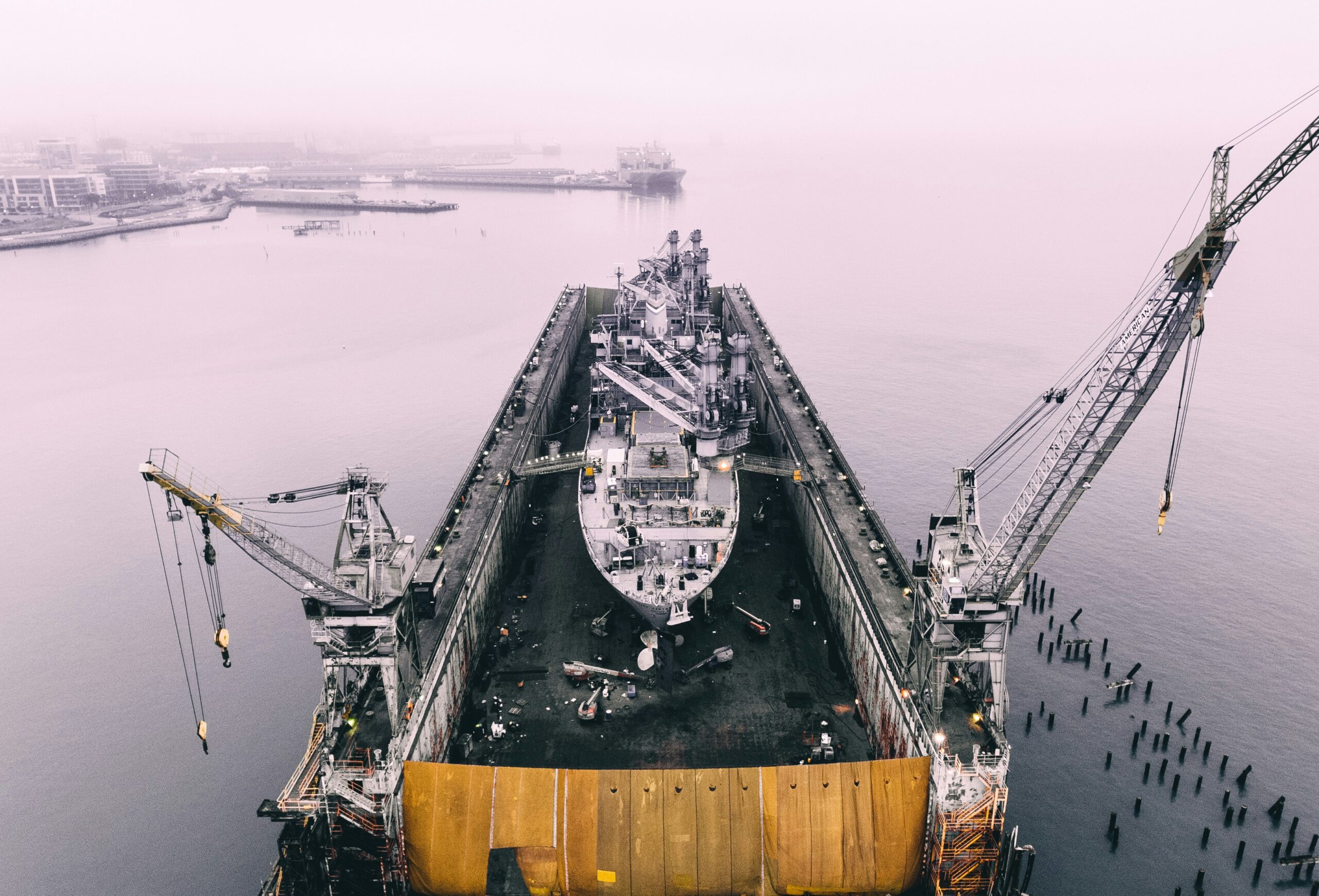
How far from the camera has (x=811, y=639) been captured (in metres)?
50.5

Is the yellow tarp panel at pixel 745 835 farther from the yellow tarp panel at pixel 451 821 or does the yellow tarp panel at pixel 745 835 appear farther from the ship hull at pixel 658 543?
the ship hull at pixel 658 543

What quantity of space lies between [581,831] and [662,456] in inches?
1040

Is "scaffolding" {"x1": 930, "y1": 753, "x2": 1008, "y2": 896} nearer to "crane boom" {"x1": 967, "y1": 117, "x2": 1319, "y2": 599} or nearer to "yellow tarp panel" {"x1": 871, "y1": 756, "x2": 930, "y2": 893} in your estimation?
"yellow tarp panel" {"x1": 871, "y1": 756, "x2": 930, "y2": 893}

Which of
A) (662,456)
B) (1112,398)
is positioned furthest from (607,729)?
(1112,398)

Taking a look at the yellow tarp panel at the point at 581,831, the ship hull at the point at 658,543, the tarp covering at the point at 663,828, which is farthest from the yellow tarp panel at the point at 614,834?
the ship hull at the point at 658,543

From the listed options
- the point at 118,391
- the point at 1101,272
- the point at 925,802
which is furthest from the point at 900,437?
the point at 1101,272

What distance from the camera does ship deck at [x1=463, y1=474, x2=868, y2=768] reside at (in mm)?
41031

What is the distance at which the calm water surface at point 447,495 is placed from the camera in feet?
136

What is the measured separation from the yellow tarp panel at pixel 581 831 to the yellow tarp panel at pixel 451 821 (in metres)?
3.22

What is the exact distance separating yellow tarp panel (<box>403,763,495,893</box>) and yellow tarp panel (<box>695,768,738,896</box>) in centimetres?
872

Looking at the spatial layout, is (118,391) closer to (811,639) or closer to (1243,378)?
(811,639)

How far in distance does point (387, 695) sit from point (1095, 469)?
105 ft

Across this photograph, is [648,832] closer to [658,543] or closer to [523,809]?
[523,809]

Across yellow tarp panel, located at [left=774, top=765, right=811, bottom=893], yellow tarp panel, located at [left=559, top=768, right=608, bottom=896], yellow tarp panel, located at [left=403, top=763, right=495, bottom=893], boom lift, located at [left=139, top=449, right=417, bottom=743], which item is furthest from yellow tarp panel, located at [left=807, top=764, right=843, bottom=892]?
boom lift, located at [left=139, top=449, right=417, bottom=743]
